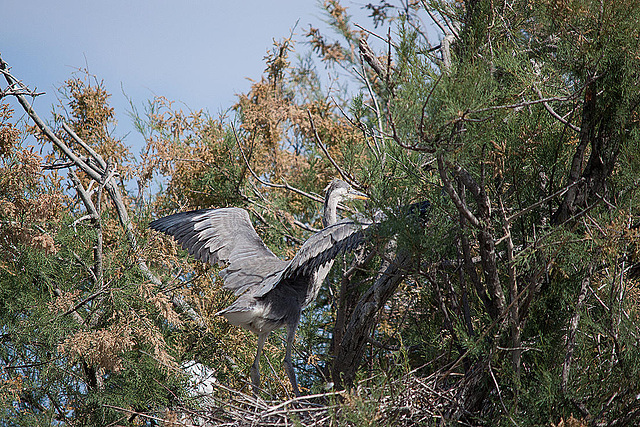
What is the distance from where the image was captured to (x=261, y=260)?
5.07m

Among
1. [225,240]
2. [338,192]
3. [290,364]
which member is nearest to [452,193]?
[338,192]

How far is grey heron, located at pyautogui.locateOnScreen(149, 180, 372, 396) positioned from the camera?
408cm

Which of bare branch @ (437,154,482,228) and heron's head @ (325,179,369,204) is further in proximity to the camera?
heron's head @ (325,179,369,204)

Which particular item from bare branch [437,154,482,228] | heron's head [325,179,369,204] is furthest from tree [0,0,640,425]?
heron's head [325,179,369,204]

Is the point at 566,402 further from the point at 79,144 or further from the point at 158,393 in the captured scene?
the point at 79,144

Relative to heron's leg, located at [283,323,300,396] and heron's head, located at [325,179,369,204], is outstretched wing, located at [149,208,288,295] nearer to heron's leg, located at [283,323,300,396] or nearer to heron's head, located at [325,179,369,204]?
heron's leg, located at [283,323,300,396]

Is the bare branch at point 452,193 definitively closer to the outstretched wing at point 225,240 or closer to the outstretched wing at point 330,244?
the outstretched wing at point 330,244

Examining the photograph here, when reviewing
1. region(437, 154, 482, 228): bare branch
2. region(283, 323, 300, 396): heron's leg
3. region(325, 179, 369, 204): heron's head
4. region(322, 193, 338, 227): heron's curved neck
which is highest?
region(325, 179, 369, 204): heron's head

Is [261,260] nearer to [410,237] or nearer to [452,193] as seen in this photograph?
[410,237]

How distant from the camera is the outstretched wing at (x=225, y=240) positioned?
5.01m

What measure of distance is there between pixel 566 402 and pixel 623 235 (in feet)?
2.92

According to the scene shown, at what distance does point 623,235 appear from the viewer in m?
2.92

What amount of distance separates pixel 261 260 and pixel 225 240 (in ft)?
1.14

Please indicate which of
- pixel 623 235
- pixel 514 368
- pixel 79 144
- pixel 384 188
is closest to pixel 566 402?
pixel 514 368
